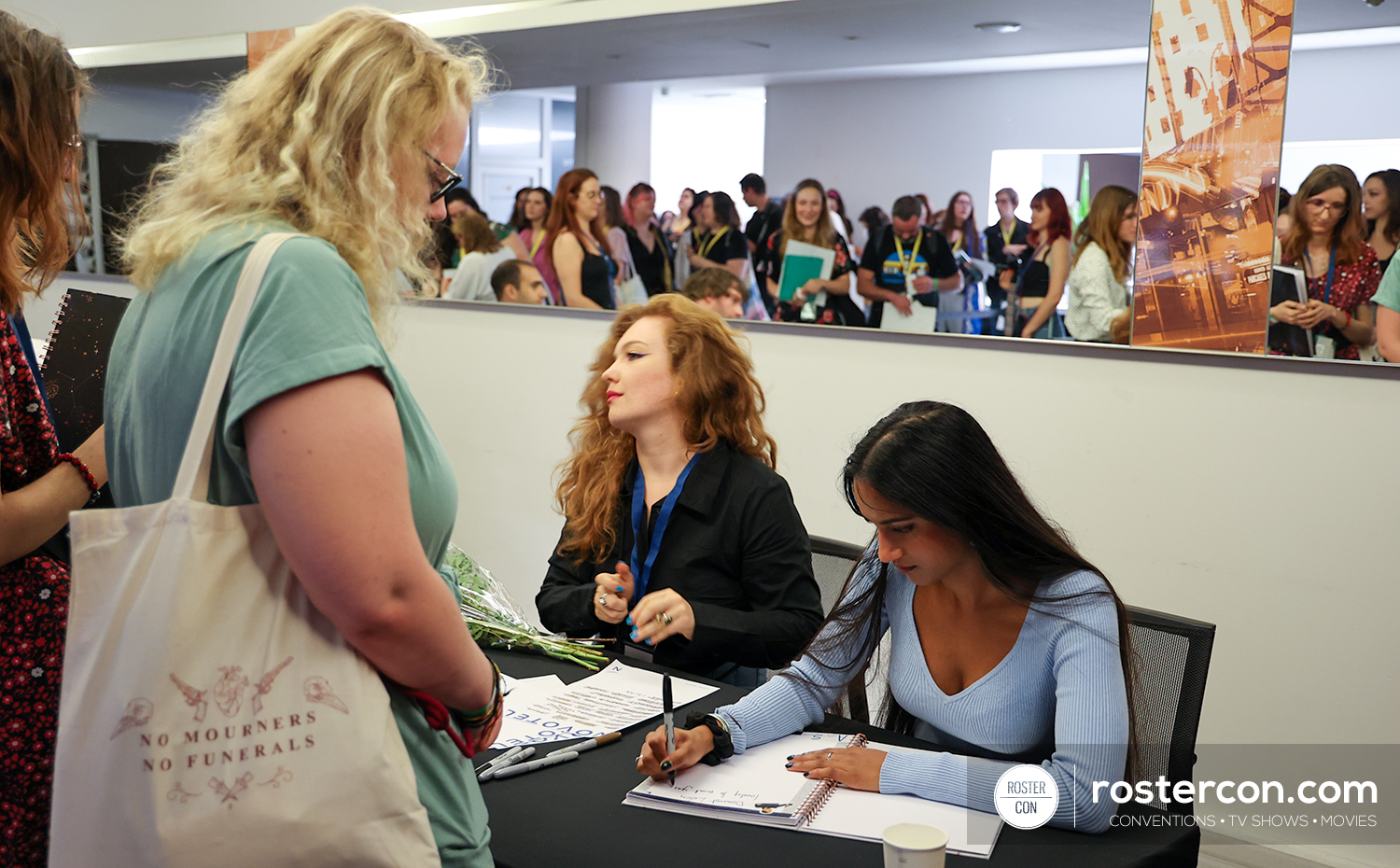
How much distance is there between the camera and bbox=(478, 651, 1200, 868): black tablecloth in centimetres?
133

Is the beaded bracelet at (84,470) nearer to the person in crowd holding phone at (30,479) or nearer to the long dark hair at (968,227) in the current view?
the person in crowd holding phone at (30,479)

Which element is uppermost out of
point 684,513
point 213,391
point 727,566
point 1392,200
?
point 1392,200

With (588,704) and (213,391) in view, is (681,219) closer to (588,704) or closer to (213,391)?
(588,704)

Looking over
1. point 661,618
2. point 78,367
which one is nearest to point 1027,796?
point 661,618

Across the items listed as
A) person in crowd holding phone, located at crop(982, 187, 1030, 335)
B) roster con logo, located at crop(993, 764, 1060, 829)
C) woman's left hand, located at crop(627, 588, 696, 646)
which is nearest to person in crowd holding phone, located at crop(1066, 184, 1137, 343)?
person in crowd holding phone, located at crop(982, 187, 1030, 335)

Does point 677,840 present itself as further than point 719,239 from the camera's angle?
No

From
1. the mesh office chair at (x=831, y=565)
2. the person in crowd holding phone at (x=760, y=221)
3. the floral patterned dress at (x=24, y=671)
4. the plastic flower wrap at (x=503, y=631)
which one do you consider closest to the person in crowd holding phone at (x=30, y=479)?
the floral patterned dress at (x=24, y=671)

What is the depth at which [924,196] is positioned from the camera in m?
3.46

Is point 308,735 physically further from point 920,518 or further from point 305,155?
point 920,518

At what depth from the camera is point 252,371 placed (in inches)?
34.4

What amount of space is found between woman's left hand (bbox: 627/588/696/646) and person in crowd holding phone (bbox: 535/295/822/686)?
60mm

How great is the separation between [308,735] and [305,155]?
517 millimetres

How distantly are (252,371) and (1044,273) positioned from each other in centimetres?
276

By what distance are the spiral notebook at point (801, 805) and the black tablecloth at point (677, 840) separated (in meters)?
0.02
